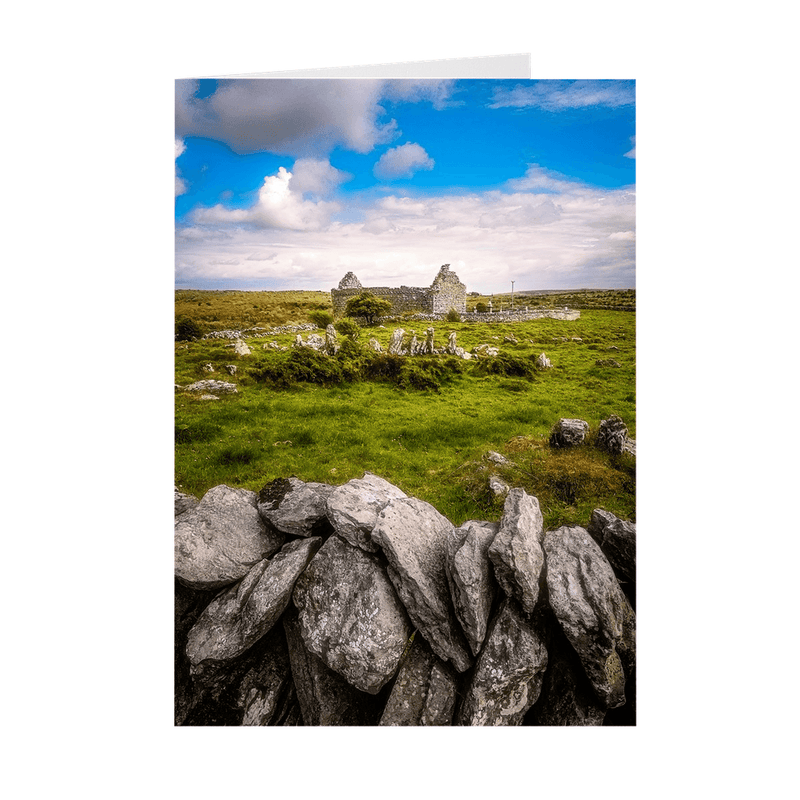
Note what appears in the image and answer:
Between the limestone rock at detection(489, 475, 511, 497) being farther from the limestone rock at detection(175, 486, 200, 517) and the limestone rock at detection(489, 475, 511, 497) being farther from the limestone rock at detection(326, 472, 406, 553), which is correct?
the limestone rock at detection(175, 486, 200, 517)

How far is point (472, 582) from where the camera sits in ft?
19.6

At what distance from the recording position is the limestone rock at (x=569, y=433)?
23.0ft

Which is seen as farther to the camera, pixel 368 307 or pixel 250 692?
pixel 368 307

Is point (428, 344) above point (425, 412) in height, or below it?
above

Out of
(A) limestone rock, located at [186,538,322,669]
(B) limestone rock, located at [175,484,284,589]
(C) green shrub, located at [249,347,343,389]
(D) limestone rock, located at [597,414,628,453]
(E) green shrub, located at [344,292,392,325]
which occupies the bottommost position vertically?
(A) limestone rock, located at [186,538,322,669]

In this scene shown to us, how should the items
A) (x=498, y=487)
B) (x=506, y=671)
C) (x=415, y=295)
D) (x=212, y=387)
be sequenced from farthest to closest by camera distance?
(x=415, y=295), (x=212, y=387), (x=498, y=487), (x=506, y=671)

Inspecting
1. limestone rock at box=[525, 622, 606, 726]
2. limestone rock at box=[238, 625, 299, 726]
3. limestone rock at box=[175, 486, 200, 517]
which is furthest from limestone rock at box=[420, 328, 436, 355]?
limestone rock at box=[238, 625, 299, 726]

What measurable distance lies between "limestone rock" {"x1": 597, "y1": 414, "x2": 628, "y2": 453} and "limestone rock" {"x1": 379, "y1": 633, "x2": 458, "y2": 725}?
11.4 ft

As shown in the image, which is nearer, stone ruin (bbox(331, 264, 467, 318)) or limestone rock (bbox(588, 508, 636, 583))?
limestone rock (bbox(588, 508, 636, 583))

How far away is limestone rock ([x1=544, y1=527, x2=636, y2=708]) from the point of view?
5867 millimetres

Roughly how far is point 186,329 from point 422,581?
4500 millimetres

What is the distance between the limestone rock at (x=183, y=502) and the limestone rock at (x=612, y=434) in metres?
5.55

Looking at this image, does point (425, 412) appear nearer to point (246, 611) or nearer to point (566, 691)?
point (246, 611)

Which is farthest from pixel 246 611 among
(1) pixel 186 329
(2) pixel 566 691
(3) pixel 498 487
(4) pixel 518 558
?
(2) pixel 566 691
